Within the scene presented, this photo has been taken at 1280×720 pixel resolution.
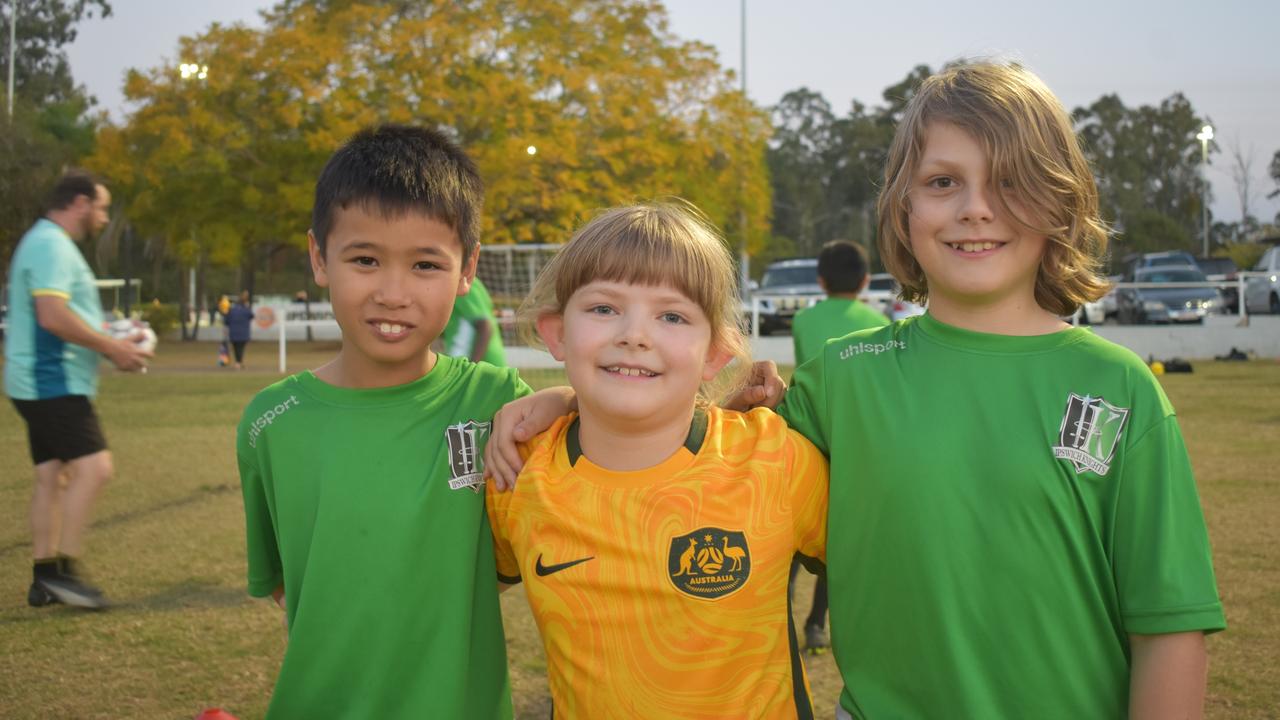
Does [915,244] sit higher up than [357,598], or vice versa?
[915,244]

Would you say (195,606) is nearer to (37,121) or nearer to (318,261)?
Result: (318,261)

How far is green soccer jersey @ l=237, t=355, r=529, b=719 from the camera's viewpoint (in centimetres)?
214

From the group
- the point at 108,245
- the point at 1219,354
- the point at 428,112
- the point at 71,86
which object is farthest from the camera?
the point at 71,86

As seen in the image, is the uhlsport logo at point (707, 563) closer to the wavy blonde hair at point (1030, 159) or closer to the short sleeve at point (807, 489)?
the short sleeve at point (807, 489)

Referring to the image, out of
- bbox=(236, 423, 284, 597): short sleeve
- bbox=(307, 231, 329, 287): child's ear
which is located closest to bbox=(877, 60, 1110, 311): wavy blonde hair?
bbox=(307, 231, 329, 287): child's ear

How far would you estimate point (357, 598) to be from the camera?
2.15m

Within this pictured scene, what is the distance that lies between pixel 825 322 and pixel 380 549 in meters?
4.11

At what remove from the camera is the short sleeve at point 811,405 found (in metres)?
2.09

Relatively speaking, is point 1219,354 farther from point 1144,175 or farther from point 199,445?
point 1144,175

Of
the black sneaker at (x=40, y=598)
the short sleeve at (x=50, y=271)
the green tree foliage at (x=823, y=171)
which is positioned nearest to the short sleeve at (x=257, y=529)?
the black sneaker at (x=40, y=598)

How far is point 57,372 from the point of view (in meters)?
5.71

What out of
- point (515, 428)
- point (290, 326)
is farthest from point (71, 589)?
point (290, 326)

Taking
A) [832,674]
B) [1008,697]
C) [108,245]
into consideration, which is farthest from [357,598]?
[108,245]

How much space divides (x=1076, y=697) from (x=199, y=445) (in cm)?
1063
